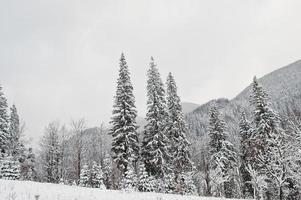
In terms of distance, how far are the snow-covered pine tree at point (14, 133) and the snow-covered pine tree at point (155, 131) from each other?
71.9 ft

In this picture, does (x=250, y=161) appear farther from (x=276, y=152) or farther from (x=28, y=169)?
(x=28, y=169)

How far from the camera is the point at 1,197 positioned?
→ 1194 cm

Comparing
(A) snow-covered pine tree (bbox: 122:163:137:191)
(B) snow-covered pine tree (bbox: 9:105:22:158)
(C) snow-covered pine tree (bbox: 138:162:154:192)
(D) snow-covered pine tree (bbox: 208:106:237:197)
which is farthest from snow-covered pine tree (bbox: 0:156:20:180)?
(D) snow-covered pine tree (bbox: 208:106:237:197)

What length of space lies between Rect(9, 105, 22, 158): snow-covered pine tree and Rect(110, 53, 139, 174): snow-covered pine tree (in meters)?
19.6

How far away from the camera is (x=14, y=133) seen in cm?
5103

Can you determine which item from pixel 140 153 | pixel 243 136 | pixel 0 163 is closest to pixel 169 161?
pixel 140 153

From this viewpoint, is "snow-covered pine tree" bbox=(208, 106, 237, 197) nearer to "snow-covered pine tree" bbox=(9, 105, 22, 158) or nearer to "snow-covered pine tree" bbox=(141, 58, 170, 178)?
"snow-covered pine tree" bbox=(141, 58, 170, 178)

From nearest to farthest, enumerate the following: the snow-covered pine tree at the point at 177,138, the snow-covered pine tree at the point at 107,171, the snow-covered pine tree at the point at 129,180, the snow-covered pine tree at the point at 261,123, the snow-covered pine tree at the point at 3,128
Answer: the snow-covered pine tree at the point at 129,180
the snow-covered pine tree at the point at 261,123
the snow-covered pine tree at the point at 177,138
the snow-covered pine tree at the point at 3,128
the snow-covered pine tree at the point at 107,171

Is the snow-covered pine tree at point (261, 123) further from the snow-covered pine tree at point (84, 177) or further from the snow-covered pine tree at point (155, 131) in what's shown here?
the snow-covered pine tree at point (84, 177)

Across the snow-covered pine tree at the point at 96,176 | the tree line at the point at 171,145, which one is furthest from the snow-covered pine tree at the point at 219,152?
the snow-covered pine tree at the point at 96,176

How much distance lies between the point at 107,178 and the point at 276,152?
34.7m

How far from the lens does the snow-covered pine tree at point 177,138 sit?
40.2m

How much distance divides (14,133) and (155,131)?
26.3 metres

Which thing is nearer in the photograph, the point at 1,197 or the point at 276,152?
the point at 1,197
